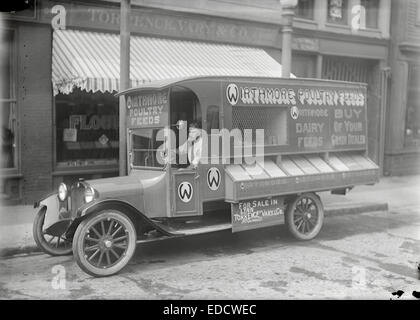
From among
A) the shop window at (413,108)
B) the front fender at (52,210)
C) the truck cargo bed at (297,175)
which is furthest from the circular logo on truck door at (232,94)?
the shop window at (413,108)

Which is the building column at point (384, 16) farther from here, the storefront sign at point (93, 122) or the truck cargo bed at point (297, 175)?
the storefront sign at point (93, 122)

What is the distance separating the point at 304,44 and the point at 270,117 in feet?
23.1

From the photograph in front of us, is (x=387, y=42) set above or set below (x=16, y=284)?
above

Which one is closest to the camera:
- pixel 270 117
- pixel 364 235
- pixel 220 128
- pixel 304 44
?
pixel 220 128

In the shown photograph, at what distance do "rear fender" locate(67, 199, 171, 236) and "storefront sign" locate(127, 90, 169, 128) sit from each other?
128cm

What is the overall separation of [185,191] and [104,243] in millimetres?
1337

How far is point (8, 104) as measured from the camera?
32.5 feet

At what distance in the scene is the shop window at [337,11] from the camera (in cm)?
1480

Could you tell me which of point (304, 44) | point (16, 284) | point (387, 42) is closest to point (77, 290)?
point (16, 284)

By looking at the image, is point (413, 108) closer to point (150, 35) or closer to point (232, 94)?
point (150, 35)

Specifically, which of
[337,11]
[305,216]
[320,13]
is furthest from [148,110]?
[337,11]

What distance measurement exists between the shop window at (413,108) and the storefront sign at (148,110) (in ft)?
39.4
